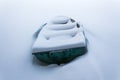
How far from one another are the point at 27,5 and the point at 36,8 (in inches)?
3.5

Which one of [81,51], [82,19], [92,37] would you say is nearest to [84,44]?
[81,51]

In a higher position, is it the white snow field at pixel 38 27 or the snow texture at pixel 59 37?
the snow texture at pixel 59 37

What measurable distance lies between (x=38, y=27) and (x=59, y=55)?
1.11 feet

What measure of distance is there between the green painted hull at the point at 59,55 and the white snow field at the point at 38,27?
22 millimetres

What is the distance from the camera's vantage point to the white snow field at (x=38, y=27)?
0.72 metres

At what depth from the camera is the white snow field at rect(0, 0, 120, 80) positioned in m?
0.72

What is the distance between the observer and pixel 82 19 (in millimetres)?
1124

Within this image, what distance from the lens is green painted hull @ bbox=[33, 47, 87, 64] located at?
76 centimetres

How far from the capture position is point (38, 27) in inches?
41.5

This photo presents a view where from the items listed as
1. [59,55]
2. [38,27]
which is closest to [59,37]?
[59,55]

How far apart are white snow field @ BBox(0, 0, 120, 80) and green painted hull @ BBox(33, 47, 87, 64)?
0.07ft

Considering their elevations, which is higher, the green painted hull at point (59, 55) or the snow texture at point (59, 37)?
the snow texture at point (59, 37)

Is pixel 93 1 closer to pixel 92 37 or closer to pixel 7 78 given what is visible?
pixel 92 37

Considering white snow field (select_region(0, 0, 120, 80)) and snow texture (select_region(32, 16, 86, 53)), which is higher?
snow texture (select_region(32, 16, 86, 53))
